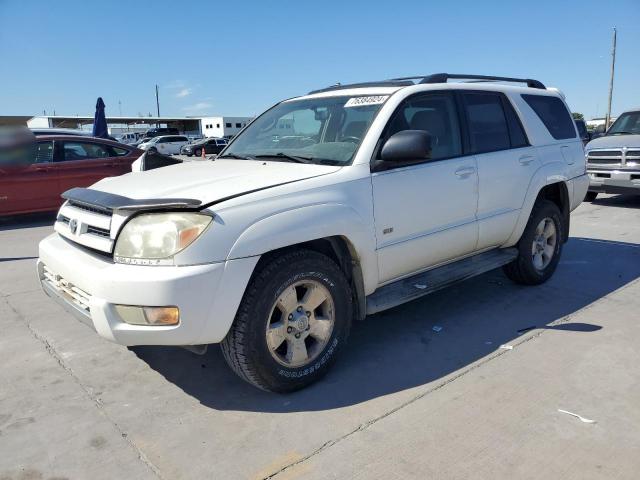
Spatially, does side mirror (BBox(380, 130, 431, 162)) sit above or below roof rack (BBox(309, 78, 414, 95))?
below

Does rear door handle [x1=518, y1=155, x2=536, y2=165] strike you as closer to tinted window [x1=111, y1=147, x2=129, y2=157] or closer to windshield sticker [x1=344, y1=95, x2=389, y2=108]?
windshield sticker [x1=344, y1=95, x2=389, y2=108]

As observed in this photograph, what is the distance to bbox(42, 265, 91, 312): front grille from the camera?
9.44 feet

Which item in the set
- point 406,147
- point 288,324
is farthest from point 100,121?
point 288,324

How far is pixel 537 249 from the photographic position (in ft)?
16.3

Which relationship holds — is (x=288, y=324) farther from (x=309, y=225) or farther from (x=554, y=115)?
(x=554, y=115)

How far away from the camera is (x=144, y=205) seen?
2662 millimetres

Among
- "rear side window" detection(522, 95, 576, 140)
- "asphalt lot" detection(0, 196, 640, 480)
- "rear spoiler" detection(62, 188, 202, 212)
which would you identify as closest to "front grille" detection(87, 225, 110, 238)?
Result: "rear spoiler" detection(62, 188, 202, 212)

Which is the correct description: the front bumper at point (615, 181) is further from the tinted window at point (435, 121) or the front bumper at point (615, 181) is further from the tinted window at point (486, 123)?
the tinted window at point (435, 121)

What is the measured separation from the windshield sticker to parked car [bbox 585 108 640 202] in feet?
24.0

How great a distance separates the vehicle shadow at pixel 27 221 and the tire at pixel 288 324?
23.9ft

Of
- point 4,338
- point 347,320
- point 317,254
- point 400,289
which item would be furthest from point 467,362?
point 4,338

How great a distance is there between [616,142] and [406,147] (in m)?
8.04

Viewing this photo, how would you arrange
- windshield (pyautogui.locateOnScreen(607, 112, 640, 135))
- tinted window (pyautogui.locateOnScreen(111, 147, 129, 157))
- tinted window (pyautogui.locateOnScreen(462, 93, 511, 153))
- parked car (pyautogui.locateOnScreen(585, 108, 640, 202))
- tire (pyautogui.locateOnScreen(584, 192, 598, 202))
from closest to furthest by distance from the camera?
tinted window (pyautogui.locateOnScreen(462, 93, 511, 153))
parked car (pyautogui.locateOnScreen(585, 108, 640, 202))
tinted window (pyautogui.locateOnScreen(111, 147, 129, 157))
windshield (pyautogui.locateOnScreen(607, 112, 640, 135))
tire (pyautogui.locateOnScreen(584, 192, 598, 202))

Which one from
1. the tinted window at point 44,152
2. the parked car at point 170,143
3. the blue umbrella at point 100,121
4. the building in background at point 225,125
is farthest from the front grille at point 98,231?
the building in background at point 225,125
